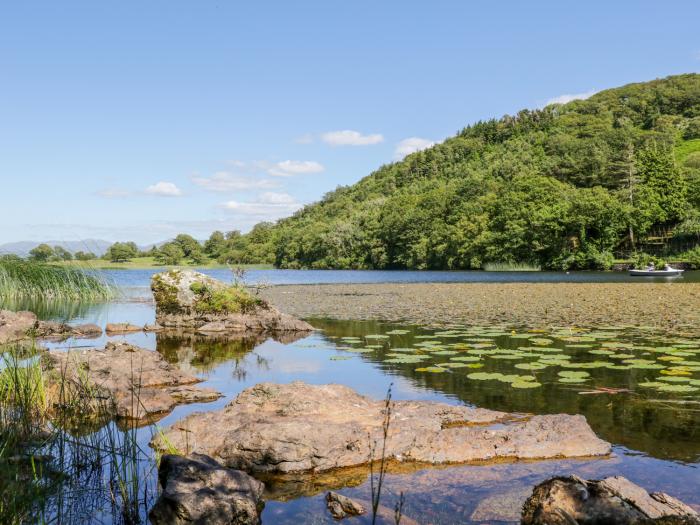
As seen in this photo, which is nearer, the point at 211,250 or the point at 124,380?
the point at 124,380

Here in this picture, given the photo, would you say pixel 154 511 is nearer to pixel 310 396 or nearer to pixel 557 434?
pixel 310 396

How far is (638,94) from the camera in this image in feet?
452

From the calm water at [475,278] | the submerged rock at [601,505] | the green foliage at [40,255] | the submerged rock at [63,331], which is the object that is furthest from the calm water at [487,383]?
the calm water at [475,278]

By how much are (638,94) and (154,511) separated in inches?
6172

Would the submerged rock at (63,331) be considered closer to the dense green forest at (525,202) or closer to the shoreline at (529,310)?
the shoreline at (529,310)

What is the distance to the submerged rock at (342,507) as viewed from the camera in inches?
170

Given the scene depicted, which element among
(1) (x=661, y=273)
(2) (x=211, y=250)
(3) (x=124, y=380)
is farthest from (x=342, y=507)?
(2) (x=211, y=250)

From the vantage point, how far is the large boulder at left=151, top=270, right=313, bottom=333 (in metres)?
16.8

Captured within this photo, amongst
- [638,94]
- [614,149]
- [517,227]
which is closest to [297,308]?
[517,227]

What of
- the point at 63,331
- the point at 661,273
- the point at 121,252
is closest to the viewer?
the point at 63,331

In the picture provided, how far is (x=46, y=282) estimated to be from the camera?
23266 millimetres

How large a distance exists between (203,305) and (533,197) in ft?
231

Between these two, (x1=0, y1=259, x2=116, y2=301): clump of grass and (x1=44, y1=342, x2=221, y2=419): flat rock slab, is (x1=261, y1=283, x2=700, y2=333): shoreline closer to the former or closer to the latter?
(x1=0, y1=259, x2=116, y2=301): clump of grass

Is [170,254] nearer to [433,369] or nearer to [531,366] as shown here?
[433,369]
